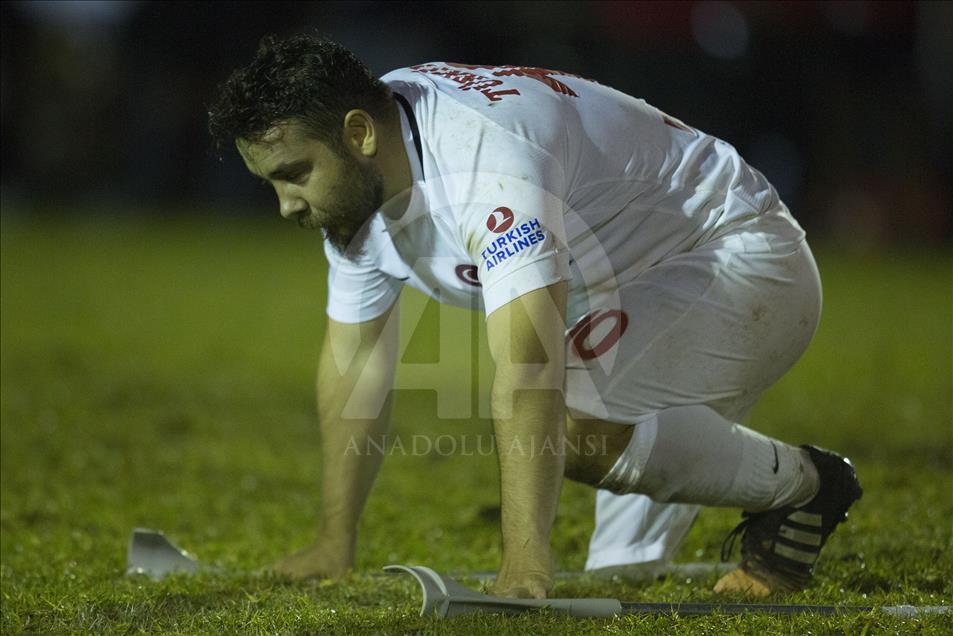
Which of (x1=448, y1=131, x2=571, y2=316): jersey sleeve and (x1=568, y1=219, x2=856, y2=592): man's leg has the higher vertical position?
(x1=448, y1=131, x2=571, y2=316): jersey sleeve

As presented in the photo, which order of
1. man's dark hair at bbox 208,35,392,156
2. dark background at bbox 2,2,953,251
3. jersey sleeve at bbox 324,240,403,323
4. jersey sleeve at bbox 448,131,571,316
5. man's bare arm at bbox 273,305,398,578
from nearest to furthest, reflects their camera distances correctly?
1. jersey sleeve at bbox 448,131,571,316
2. man's dark hair at bbox 208,35,392,156
3. jersey sleeve at bbox 324,240,403,323
4. man's bare arm at bbox 273,305,398,578
5. dark background at bbox 2,2,953,251

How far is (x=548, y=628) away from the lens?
10.5 feet

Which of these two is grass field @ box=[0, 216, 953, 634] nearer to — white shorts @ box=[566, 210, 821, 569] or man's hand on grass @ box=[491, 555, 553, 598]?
man's hand on grass @ box=[491, 555, 553, 598]

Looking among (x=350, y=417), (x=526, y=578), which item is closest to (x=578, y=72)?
(x=350, y=417)

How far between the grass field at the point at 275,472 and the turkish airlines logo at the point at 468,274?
3.05ft

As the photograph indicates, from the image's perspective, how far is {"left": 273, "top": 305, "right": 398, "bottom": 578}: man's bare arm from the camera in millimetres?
4219

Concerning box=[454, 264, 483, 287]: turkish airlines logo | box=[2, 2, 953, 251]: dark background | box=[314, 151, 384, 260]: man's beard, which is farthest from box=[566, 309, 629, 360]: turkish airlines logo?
box=[2, 2, 953, 251]: dark background

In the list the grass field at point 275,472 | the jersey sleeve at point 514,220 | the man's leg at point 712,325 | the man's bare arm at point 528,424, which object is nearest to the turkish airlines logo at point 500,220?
the jersey sleeve at point 514,220

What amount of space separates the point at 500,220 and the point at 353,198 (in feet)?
1.77

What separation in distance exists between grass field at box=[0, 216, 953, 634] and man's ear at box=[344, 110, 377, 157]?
1.26 metres

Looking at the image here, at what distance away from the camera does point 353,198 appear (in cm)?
360

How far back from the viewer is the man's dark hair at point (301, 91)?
3.49m

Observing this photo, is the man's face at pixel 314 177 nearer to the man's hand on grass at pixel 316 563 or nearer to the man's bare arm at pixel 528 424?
the man's bare arm at pixel 528 424

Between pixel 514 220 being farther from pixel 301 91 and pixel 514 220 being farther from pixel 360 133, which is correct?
pixel 301 91
